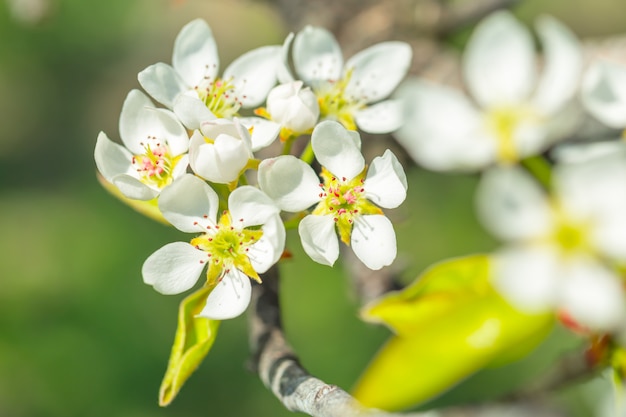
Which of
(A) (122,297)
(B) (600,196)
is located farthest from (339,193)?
(A) (122,297)

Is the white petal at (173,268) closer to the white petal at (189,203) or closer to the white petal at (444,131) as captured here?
the white petal at (189,203)

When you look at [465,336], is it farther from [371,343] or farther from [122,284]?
[122,284]

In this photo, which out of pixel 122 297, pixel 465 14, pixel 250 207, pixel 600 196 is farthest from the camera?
pixel 122 297

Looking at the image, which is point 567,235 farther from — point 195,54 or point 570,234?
point 195,54

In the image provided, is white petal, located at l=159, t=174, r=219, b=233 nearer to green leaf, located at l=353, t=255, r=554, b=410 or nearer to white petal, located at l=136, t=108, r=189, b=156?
white petal, located at l=136, t=108, r=189, b=156

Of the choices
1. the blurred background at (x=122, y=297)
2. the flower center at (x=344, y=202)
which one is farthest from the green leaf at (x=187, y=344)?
the blurred background at (x=122, y=297)

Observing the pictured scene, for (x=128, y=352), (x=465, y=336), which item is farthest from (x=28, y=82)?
(x=465, y=336)
